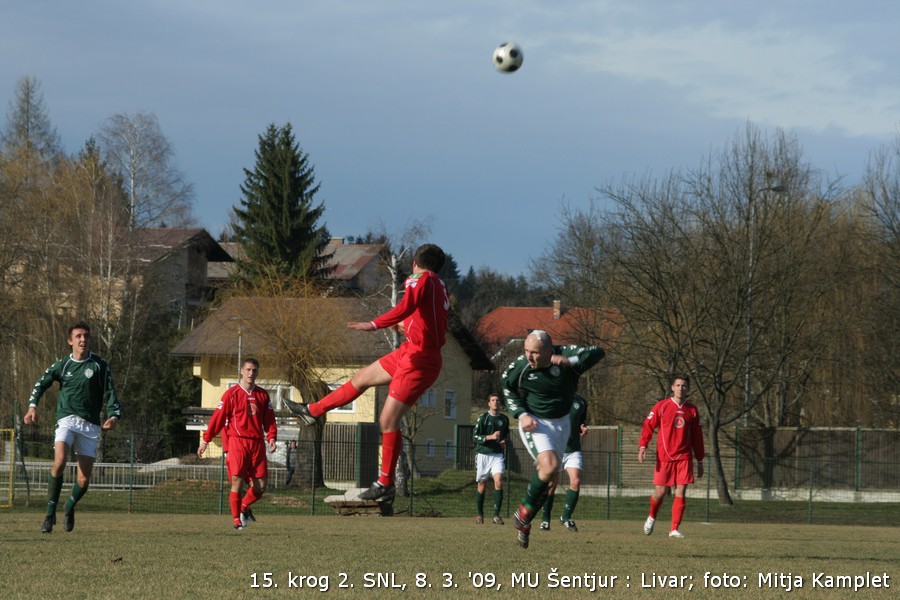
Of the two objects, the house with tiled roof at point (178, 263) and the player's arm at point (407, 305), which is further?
the house with tiled roof at point (178, 263)

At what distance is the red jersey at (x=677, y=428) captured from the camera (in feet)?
54.8

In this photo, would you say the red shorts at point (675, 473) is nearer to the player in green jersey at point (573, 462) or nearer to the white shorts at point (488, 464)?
the player in green jersey at point (573, 462)

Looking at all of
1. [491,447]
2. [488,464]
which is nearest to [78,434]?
[491,447]

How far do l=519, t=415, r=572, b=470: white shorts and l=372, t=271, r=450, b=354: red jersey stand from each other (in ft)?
5.70

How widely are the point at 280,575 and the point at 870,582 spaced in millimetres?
4917

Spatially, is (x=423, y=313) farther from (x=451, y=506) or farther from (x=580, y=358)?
(x=451, y=506)

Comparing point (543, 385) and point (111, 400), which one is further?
point (111, 400)

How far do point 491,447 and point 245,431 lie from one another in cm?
733

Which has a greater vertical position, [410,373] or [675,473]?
[410,373]

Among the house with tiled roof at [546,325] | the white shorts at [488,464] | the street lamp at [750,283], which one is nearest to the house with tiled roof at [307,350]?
the house with tiled roof at [546,325]

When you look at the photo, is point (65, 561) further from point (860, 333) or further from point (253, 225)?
point (253, 225)

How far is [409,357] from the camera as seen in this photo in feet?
33.6

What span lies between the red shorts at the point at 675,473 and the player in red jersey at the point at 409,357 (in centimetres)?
725

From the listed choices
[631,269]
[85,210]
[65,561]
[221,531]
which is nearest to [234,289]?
[85,210]
